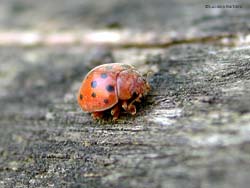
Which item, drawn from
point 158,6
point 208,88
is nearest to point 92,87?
point 208,88

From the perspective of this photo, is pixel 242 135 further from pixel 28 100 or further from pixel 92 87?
pixel 28 100

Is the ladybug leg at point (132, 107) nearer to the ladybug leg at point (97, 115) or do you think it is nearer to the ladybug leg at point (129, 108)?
the ladybug leg at point (129, 108)

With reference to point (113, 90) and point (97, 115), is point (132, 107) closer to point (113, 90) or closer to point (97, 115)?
point (113, 90)

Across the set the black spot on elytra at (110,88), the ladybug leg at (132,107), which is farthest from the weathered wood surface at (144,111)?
the black spot on elytra at (110,88)

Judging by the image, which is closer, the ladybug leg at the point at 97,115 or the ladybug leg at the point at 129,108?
the ladybug leg at the point at 129,108

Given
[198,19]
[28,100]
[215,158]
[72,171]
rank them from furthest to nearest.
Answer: [198,19], [28,100], [72,171], [215,158]

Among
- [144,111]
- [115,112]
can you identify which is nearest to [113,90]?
[115,112]

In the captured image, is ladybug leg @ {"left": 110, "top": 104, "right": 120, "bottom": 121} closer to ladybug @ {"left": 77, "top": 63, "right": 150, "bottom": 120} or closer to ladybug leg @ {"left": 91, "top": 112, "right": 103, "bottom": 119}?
ladybug @ {"left": 77, "top": 63, "right": 150, "bottom": 120}
